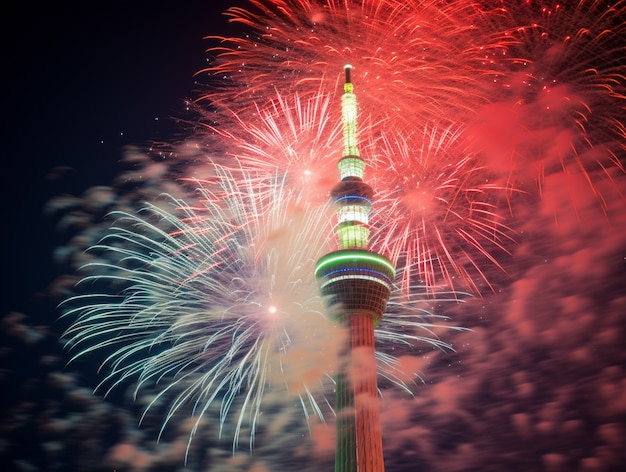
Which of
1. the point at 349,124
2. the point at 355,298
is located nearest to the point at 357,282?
the point at 355,298

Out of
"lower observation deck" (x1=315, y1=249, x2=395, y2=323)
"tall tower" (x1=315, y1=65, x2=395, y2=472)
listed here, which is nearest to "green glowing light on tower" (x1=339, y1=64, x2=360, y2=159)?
"tall tower" (x1=315, y1=65, x2=395, y2=472)

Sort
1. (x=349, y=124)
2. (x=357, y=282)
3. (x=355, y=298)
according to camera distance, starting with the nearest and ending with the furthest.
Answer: (x=357, y=282) → (x=355, y=298) → (x=349, y=124)

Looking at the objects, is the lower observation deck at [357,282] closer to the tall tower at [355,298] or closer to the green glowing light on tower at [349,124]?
the tall tower at [355,298]

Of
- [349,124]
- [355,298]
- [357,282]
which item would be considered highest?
[349,124]

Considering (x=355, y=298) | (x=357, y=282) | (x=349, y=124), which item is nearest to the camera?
(x=357, y=282)

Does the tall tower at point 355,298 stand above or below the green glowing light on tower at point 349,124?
below

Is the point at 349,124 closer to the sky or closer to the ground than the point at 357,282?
closer to the sky

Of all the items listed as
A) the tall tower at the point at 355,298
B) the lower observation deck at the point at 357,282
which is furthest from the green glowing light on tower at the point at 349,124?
the lower observation deck at the point at 357,282

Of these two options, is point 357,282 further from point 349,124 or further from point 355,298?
point 349,124

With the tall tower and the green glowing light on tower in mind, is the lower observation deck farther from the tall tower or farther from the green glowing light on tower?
the green glowing light on tower
